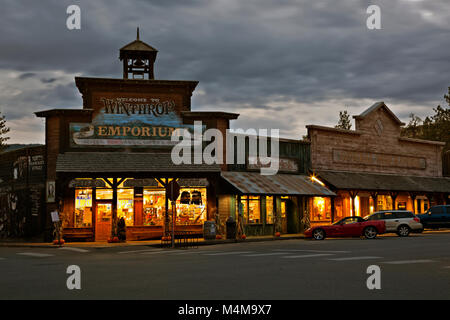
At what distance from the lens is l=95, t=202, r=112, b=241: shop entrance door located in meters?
28.0

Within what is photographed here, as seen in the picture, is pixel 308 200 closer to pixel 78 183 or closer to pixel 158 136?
pixel 158 136

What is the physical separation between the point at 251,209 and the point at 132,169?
805 cm

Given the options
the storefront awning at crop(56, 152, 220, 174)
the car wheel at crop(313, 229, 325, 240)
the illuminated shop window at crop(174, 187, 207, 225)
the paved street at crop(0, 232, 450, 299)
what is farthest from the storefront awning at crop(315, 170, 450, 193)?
the paved street at crop(0, 232, 450, 299)

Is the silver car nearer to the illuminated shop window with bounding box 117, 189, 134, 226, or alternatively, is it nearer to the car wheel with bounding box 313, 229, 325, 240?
the car wheel with bounding box 313, 229, 325, 240

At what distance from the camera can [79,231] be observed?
27.6 m

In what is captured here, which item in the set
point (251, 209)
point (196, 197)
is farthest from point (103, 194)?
point (251, 209)

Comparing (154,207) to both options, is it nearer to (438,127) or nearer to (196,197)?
(196,197)

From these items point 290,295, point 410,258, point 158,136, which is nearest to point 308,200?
point 158,136

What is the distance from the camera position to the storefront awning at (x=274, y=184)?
2914cm

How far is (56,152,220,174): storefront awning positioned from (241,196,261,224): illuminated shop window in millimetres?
3364

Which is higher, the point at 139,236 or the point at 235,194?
the point at 235,194

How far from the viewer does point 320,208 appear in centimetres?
3491
